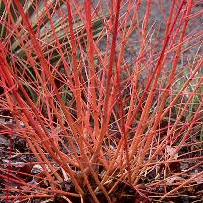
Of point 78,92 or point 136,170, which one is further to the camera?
point 136,170

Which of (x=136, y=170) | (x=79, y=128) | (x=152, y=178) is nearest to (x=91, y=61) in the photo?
(x=79, y=128)

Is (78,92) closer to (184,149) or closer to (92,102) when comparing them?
(92,102)

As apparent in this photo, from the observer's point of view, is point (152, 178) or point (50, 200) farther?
point (152, 178)

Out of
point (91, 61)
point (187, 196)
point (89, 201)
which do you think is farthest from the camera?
point (187, 196)

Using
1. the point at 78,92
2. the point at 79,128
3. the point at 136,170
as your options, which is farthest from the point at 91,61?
the point at 136,170

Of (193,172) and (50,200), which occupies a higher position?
(50,200)

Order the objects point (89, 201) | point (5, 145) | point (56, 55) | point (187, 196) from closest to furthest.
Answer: point (89, 201) < point (187, 196) < point (5, 145) < point (56, 55)

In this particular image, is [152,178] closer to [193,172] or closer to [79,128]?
[193,172]

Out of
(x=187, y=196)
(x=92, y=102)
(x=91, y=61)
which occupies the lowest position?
(x=187, y=196)

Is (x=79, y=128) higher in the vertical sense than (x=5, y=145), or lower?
higher
